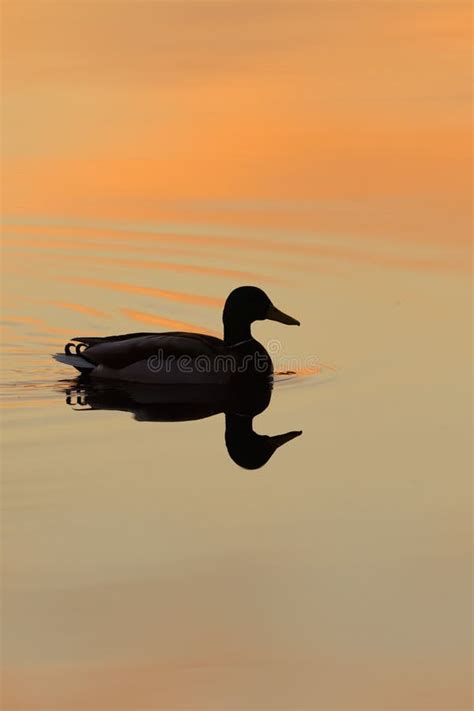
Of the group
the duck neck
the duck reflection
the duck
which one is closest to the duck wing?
the duck

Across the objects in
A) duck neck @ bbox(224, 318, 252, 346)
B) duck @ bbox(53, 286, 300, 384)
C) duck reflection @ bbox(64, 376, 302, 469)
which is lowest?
duck reflection @ bbox(64, 376, 302, 469)

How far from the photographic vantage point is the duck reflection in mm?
11750

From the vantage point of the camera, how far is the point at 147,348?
45.7 feet

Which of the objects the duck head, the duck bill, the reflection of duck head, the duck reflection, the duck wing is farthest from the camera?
the duck head

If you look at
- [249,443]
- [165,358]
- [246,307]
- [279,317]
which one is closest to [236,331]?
[246,307]

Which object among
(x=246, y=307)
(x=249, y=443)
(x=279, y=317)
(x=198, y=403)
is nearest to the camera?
(x=249, y=443)

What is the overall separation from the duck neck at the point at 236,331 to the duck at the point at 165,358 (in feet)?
0.94

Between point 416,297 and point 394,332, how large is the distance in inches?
41.5

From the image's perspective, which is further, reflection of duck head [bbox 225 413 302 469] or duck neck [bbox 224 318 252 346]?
duck neck [bbox 224 318 252 346]

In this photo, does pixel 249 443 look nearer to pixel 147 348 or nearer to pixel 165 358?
pixel 165 358

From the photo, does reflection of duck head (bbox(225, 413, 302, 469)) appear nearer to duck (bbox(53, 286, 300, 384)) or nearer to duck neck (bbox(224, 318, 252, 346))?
duck (bbox(53, 286, 300, 384))

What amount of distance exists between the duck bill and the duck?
0.08ft

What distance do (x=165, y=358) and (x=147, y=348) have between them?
0.17 m

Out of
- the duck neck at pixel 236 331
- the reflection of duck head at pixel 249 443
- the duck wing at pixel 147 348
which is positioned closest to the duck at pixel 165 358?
the duck wing at pixel 147 348
